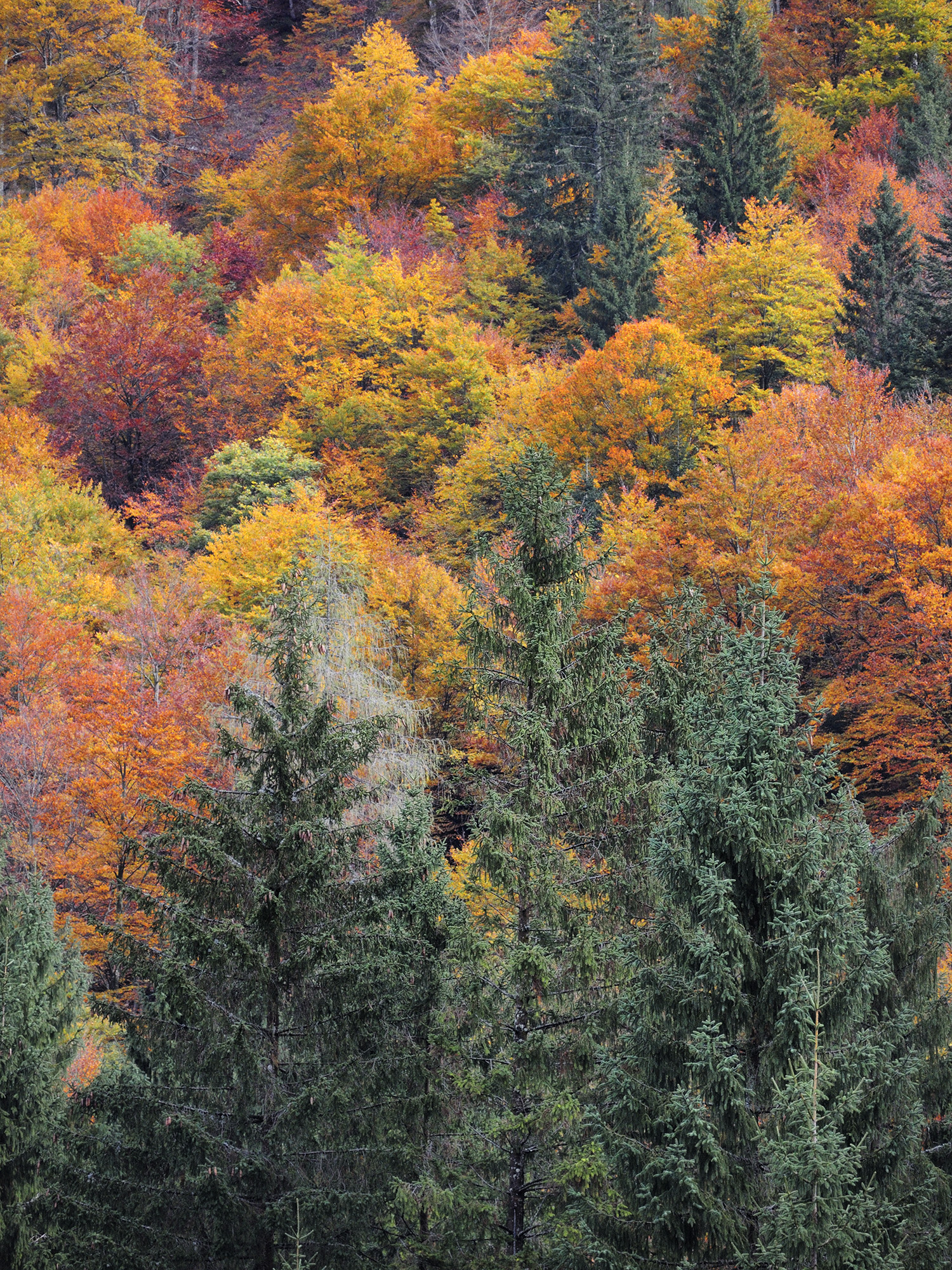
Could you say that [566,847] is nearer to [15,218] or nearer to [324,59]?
[15,218]

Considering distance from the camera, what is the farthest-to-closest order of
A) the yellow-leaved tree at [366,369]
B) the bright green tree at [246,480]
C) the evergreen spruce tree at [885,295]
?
the yellow-leaved tree at [366,369], the bright green tree at [246,480], the evergreen spruce tree at [885,295]

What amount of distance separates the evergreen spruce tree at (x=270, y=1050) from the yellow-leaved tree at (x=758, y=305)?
102 feet

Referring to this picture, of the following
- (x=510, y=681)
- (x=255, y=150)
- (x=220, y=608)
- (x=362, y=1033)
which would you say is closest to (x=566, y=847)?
(x=510, y=681)

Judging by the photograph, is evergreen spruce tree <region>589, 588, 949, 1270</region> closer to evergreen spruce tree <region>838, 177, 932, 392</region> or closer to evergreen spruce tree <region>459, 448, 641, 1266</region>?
evergreen spruce tree <region>459, 448, 641, 1266</region>

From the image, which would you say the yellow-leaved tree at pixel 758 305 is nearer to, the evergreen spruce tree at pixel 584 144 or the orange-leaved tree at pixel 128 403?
the evergreen spruce tree at pixel 584 144

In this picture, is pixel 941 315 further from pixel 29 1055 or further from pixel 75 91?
pixel 75 91

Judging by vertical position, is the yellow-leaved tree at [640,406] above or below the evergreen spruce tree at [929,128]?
below

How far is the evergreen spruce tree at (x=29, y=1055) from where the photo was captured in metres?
18.8

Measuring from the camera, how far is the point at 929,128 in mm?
59906

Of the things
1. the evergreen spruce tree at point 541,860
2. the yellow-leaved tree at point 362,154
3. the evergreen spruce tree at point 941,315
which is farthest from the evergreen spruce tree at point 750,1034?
the yellow-leaved tree at point 362,154

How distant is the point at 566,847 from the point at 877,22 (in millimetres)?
66181

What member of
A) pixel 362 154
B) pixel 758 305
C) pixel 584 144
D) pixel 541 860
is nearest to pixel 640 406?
pixel 758 305

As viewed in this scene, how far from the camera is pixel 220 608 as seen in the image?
36.9 m

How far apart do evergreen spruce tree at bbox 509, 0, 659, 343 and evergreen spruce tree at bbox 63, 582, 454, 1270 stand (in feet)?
123
